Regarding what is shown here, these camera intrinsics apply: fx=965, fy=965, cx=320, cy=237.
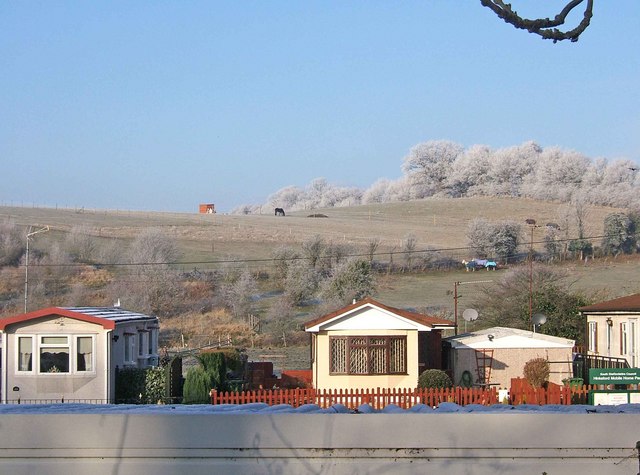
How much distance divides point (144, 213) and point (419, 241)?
35.9 m

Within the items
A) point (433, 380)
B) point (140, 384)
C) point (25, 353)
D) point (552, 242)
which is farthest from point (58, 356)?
point (552, 242)

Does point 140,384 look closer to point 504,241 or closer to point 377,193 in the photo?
point 504,241

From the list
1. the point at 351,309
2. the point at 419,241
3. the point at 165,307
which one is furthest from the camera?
the point at 419,241

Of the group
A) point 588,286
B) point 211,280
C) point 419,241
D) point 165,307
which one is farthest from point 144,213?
point 588,286

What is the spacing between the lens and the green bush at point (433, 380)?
25.2 m

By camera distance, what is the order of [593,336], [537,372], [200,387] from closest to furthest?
1. [200,387]
2. [537,372]
3. [593,336]

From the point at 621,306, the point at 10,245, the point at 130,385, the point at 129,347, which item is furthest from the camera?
the point at 10,245

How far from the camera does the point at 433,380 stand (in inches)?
997

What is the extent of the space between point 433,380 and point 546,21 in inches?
743

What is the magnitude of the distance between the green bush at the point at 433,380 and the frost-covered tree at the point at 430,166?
4352 inches

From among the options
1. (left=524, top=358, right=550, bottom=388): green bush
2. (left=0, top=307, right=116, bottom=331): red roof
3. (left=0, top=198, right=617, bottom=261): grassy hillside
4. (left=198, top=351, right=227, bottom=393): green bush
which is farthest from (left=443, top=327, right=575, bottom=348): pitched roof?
(left=0, top=198, right=617, bottom=261): grassy hillside

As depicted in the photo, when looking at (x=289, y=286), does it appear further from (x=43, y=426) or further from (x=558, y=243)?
(x=43, y=426)

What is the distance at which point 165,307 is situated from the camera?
53812mm

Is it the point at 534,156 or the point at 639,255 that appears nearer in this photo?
the point at 639,255
